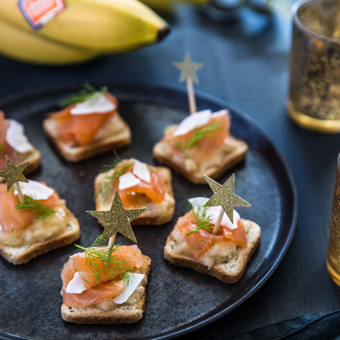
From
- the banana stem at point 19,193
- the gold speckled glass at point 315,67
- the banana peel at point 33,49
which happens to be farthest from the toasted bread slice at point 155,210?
the banana peel at point 33,49

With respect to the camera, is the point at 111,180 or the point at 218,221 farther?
the point at 111,180

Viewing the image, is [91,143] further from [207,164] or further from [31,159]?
[207,164]

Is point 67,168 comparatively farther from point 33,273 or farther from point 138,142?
point 33,273

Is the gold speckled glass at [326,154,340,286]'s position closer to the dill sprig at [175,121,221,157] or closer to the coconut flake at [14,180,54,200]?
the dill sprig at [175,121,221,157]

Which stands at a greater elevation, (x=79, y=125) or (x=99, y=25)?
(x=99, y=25)

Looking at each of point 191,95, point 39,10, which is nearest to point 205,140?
point 191,95

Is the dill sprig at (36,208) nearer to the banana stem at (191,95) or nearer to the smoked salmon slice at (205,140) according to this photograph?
the smoked salmon slice at (205,140)
